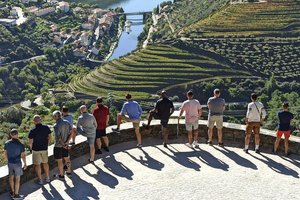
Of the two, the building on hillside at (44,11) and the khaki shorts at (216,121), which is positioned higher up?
the khaki shorts at (216,121)

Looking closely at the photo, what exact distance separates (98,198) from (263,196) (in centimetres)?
262

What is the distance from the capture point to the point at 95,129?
10219 millimetres

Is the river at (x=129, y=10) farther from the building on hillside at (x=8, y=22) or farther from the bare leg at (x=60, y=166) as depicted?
the bare leg at (x=60, y=166)

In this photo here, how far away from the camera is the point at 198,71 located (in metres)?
69.8

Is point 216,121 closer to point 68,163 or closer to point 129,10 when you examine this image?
point 68,163

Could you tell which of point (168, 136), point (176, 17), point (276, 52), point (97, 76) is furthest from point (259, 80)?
point (168, 136)

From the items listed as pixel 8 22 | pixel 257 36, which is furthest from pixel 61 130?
pixel 8 22

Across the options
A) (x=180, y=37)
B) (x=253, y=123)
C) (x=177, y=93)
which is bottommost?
(x=177, y=93)

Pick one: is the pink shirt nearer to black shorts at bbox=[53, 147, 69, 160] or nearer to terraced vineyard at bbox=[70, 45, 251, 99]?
black shorts at bbox=[53, 147, 69, 160]

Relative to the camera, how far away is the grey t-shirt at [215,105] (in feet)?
36.0

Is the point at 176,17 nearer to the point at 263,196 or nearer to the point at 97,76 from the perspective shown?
the point at 97,76

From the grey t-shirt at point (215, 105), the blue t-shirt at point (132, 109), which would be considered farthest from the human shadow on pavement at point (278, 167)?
the blue t-shirt at point (132, 109)

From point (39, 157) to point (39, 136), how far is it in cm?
36

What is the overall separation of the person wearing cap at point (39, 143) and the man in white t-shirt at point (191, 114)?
2960mm
